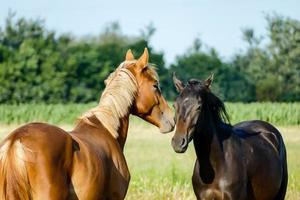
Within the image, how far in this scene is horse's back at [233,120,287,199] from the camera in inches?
336

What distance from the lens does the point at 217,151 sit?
8.16 meters

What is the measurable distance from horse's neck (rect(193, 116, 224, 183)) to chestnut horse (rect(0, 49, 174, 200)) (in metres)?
0.98

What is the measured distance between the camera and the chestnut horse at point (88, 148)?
17.0 feet

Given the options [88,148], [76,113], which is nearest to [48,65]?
[76,113]

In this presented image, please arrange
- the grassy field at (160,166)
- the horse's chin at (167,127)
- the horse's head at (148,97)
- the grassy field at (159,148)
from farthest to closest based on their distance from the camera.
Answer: the grassy field at (159,148) < the grassy field at (160,166) < the horse's chin at (167,127) < the horse's head at (148,97)

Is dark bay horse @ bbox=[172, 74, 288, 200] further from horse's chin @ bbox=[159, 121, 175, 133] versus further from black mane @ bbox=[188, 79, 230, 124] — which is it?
horse's chin @ bbox=[159, 121, 175, 133]

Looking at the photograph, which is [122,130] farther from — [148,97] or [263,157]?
[263,157]

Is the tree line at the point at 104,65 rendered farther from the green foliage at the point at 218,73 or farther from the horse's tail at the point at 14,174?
the horse's tail at the point at 14,174

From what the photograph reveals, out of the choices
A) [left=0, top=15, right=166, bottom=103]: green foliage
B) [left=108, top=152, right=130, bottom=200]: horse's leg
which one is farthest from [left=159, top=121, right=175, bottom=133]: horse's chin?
[left=0, top=15, right=166, bottom=103]: green foliage

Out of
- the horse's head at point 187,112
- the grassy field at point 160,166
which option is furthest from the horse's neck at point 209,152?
the grassy field at point 160,166

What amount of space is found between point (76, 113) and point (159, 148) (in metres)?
18.2

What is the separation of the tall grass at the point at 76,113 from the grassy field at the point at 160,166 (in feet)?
5.19

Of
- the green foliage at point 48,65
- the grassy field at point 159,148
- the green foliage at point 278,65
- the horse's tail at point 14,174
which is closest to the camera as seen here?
the horse's tail at point 14,174

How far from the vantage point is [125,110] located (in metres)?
6.72
